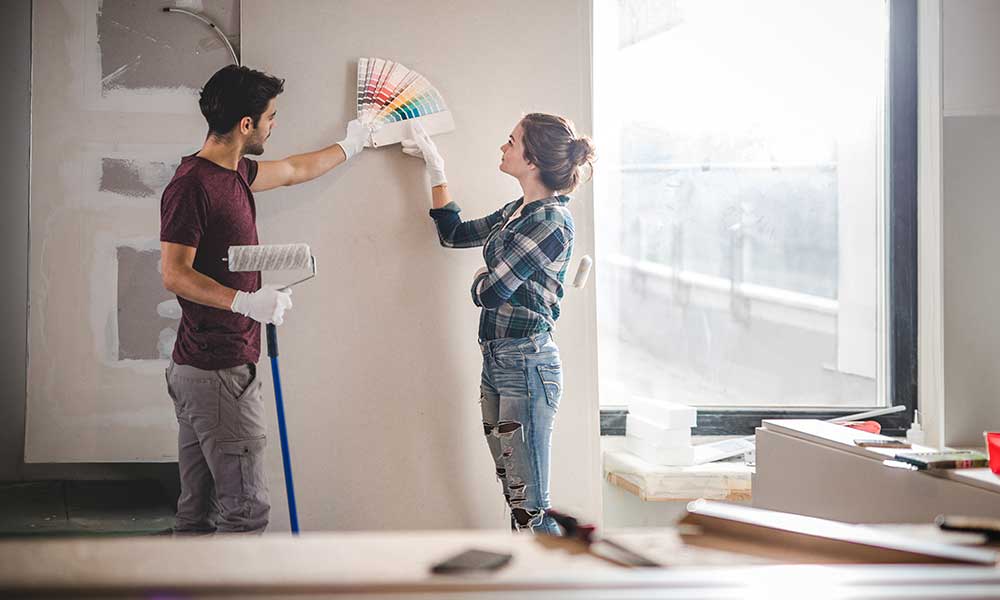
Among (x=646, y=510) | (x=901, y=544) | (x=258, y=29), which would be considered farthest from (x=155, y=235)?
(x=901, y=544)

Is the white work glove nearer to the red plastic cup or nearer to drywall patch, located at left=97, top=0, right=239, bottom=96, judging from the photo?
drywall patch, located at left=97, top=0, right=239, bottom=96

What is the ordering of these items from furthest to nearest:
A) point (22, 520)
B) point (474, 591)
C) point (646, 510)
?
point (646, 510) < point (22, 520) < point (474, 591)

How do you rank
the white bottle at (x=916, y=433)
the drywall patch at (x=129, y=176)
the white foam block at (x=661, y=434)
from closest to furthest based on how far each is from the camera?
the drywall patch at (x=129, y=176) < the white foam block at (x=661, y=434) < the white bottle at (x=916, y=433)

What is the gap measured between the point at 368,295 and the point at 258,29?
104 cm

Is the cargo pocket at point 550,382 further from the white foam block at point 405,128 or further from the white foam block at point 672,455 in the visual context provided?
the white foam block at point 405,128

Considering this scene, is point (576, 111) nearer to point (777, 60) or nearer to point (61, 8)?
point (777, 60)

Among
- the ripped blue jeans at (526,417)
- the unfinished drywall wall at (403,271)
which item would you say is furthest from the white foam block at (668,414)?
the ripped blue jeans at (526,417)

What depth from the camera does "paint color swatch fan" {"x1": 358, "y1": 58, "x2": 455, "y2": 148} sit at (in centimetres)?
311

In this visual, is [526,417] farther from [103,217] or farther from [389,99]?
[103,217]

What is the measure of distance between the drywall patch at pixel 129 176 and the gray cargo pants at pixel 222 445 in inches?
33.4

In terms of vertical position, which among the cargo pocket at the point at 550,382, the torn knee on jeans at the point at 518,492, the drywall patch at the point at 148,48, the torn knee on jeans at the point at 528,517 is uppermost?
the drywall patch at the point at 148,48

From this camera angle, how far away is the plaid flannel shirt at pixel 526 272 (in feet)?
8.85

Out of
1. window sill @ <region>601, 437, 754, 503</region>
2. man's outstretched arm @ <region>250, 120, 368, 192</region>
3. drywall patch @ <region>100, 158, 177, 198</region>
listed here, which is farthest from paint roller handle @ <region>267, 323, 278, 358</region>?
window sill @ <region>601, 437, 754, 503</region>

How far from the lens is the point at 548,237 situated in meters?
2.71
